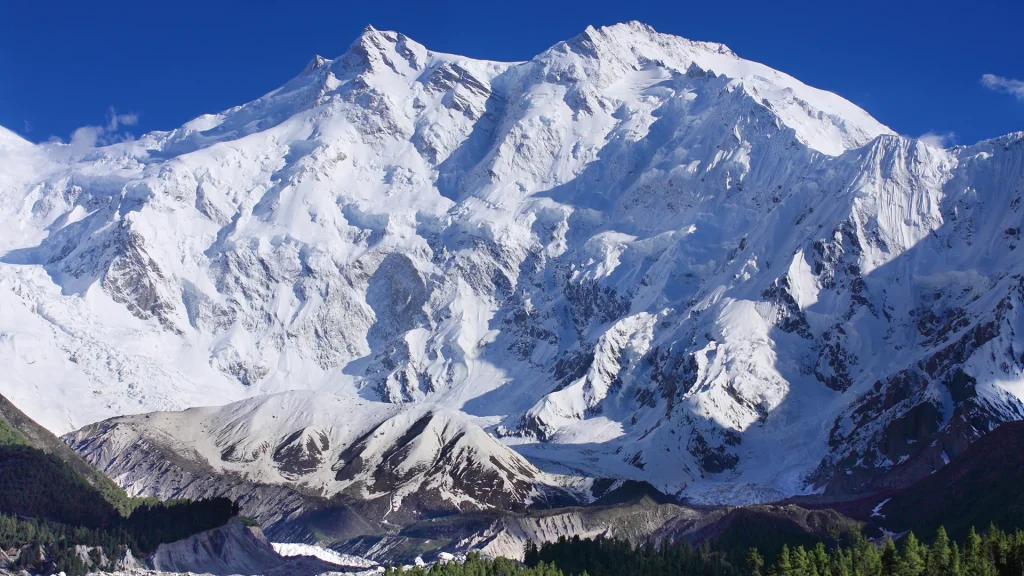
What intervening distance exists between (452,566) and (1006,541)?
7128 centimetres

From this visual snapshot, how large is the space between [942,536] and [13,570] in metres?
127

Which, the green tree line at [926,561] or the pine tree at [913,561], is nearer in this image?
the green tree line at [926,561]

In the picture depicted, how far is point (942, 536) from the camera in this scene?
172 m

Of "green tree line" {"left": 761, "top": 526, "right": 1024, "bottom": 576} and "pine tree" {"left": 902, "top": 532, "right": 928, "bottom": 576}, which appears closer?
"green tree line" {"left": 761, "top": 526, "right": 1024, "bottom": 576}

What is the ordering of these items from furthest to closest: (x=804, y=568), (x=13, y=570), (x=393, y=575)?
(x=13, y=570) → (x=393, y=575) → (x=804, y=568)

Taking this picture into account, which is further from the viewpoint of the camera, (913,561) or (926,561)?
(926,561)

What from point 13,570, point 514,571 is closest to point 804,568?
point 514,571

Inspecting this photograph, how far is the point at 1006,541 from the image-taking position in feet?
556

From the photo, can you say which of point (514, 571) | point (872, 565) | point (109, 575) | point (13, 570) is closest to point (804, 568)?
point (872, 565)

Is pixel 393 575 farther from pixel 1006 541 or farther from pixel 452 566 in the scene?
pixel 1006 541

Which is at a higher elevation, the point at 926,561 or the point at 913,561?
the point at 913,561

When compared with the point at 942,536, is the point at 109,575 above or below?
above

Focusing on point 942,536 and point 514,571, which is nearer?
point 942,536

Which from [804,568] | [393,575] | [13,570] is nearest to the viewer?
[804,568]
